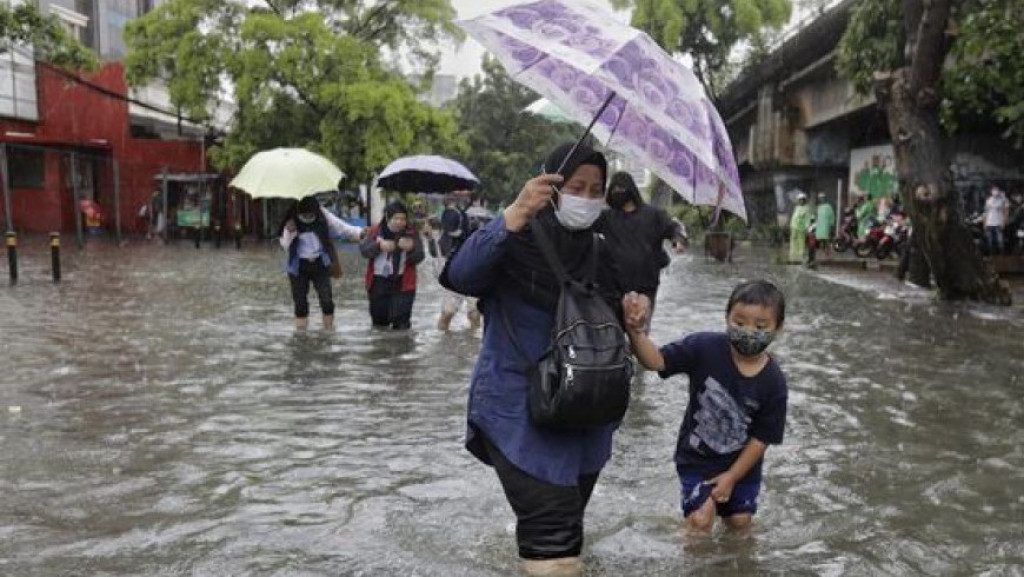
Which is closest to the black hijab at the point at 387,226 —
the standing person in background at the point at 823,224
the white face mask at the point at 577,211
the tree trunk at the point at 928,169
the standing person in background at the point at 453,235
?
the standing person in background at the point at 453,235

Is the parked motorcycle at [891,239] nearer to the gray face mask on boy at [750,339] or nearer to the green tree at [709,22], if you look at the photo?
the green tree at [709,22]

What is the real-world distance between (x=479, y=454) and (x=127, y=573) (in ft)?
4.97

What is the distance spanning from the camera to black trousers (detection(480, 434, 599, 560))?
3.40 m

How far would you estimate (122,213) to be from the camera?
38.1 metres

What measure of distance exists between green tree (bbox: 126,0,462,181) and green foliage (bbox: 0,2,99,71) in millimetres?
10432

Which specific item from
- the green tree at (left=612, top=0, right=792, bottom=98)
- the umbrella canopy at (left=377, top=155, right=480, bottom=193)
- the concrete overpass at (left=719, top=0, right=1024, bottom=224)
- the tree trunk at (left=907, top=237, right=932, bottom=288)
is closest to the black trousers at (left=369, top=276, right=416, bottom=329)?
the umbrella canopy at (left=377, top=155, right=480, bottom=193)

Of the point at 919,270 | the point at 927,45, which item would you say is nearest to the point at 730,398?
the point at 927,45

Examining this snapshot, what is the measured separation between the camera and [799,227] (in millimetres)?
23234

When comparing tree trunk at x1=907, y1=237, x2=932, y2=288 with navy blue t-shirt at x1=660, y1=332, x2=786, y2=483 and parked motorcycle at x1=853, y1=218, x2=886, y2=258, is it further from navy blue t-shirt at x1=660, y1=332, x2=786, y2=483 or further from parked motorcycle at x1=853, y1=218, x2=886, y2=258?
navy blue t-shirt at x1=660, y1=332, x2=786, y2=483

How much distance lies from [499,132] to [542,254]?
51650 mm

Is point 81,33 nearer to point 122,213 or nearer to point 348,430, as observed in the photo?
point 122,213

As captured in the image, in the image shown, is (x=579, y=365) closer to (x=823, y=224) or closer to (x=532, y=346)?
(x=532, y=346)

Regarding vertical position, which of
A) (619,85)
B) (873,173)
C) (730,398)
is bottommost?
(730,398)

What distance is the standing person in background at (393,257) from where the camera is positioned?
33.2 ft
